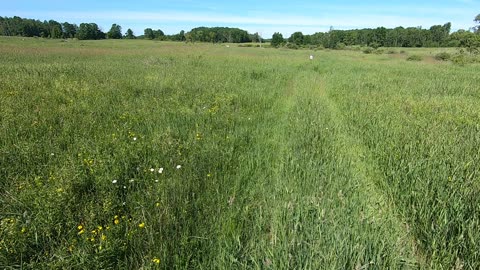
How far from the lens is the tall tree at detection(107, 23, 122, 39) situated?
121 metres

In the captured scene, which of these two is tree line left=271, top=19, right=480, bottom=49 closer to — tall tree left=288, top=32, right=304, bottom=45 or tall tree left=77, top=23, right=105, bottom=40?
tall tree left=288, top=32, right=304, bottom=45

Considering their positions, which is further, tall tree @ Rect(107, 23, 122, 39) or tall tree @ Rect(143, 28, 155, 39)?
tall tree @ Rect(143, 28, 155, 39)

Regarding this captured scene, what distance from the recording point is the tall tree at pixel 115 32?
120688 mm

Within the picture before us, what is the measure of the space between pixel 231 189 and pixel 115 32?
13803 cm

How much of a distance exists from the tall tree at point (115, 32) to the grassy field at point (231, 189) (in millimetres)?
129241

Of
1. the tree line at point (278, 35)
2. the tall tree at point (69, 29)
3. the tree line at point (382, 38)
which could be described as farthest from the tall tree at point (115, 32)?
the tree line at point (382, 38)

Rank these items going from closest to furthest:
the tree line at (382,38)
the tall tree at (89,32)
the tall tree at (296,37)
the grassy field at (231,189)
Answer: the grassy field at (231,189) < the tall tree at (89,32) < the tree line at (382,38) < the tall tree at (296,37)

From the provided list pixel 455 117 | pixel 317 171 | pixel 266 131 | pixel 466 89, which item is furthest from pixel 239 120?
pixel 466 89

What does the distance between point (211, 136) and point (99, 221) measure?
3.21 m

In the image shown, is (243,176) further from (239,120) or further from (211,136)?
(239,120)

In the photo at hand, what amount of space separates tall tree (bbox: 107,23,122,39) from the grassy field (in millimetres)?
129241

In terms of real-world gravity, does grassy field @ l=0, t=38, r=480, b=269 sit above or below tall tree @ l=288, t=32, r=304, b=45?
below

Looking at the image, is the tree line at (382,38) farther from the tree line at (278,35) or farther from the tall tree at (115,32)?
the tall tree at (115,32)

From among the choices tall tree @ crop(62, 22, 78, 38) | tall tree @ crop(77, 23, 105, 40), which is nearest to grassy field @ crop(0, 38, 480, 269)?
tall tree @ crop(77, 23, 105, 40)
